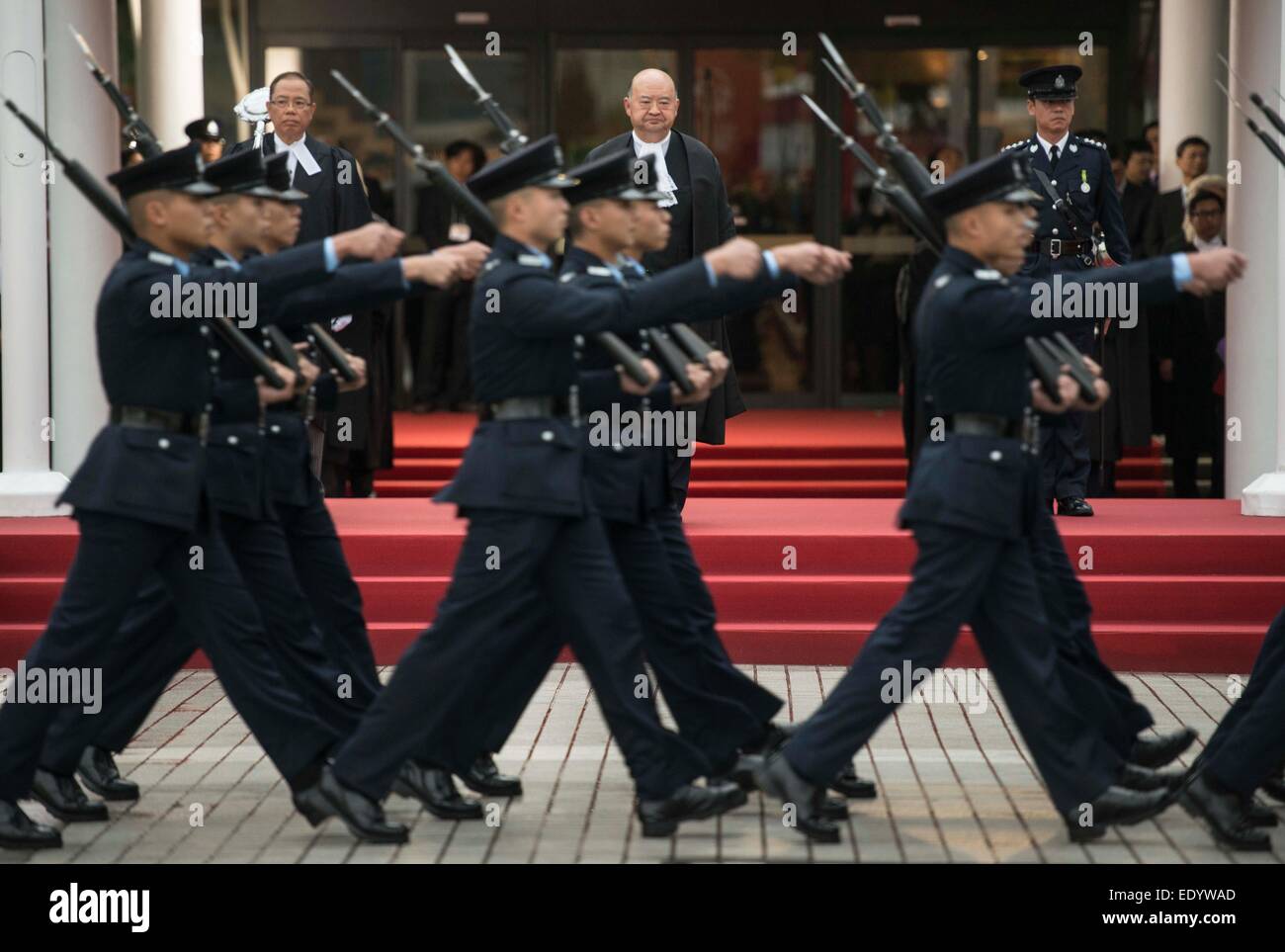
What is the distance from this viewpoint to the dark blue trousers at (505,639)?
607 cm

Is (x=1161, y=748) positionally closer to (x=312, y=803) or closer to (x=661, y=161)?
(x=312, y=803)

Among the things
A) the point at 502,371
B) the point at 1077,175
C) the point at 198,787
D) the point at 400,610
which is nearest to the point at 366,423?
the point at 400,610

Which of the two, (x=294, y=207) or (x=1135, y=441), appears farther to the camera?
(x=1135, y=441)

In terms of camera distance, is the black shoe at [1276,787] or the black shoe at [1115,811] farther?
the black shoe at [1276,787]

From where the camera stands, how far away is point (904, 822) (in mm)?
6430

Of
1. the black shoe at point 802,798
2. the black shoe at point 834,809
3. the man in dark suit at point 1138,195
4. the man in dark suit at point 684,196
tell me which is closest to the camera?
the black shoe at point 802,798

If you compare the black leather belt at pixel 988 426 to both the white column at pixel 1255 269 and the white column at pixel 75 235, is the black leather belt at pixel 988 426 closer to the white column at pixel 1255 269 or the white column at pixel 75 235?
the white column at pixel 1255 269

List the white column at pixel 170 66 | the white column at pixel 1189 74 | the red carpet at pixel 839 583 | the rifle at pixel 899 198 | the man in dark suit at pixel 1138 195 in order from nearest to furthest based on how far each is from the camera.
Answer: the rifle at pixel 899 198, the red carpet at pixel 839 583, the white column at pixel 170 66, the man in dark suit at pixel 1138 195, the white column at pixel 1189 74

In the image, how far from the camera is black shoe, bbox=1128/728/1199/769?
6859 millimetres

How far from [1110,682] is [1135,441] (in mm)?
5211

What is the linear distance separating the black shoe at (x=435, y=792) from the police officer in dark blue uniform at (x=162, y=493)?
392mm

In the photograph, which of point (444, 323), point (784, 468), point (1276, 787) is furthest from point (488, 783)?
point (444, 323)

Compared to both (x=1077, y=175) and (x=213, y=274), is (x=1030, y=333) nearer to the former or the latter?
(x=213, y=274)

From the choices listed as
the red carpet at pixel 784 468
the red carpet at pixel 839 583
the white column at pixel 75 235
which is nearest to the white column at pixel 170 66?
the white column at pixel 75 235
